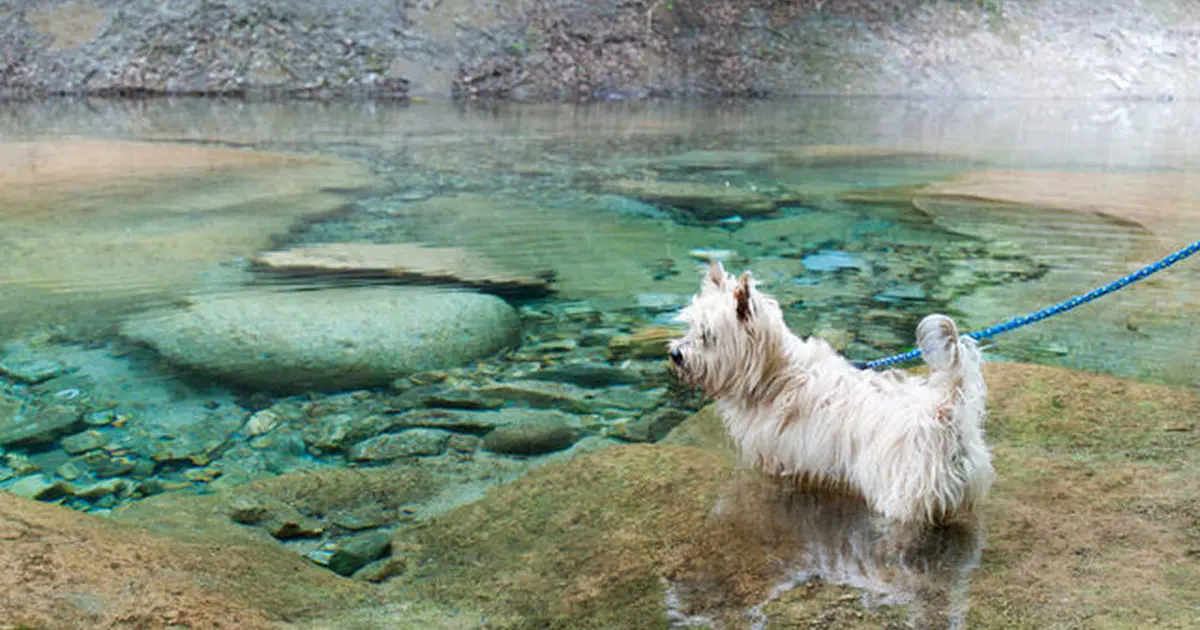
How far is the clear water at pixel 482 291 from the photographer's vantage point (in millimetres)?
5297

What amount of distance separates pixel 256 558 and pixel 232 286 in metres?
4.70

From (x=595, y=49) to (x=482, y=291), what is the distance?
69.1ft

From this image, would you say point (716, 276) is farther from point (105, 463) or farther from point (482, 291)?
point (482, 291)

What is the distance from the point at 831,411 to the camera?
428 cm

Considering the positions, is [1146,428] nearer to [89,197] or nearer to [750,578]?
[750,578]

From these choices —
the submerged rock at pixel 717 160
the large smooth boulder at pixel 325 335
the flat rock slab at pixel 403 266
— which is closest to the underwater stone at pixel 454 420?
the large smooth boulder at pixel 325 335

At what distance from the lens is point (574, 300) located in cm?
818

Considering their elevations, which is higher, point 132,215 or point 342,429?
point 132,215

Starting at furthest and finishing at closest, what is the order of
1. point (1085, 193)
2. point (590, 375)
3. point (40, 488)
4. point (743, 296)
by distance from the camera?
point (1085, 193) → point (590, 375) → point (40, 488) → point (743, 296)

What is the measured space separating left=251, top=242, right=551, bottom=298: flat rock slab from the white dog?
4032 millimetres

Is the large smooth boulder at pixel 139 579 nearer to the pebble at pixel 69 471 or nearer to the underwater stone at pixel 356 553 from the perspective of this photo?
the underwater stone at pixel 356 553

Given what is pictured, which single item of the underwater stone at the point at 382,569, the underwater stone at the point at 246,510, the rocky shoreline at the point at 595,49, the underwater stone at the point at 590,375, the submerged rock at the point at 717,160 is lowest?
the underwater stone at the point at 382,569

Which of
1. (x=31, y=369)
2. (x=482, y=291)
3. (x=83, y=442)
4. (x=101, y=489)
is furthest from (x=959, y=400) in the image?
(x=31, y=369)

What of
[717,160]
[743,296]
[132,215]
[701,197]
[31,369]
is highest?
[717,160]
